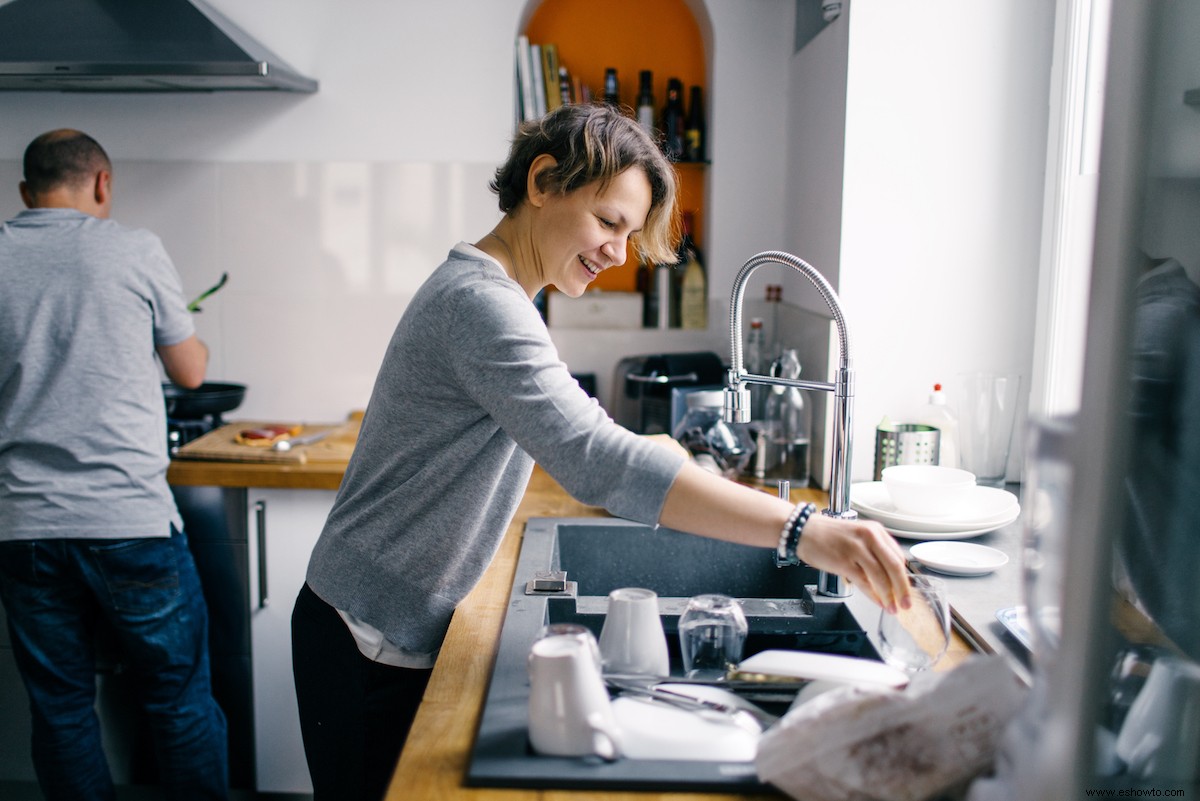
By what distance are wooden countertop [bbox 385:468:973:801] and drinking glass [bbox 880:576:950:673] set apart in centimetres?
3

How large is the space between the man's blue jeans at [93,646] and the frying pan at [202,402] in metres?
0.42

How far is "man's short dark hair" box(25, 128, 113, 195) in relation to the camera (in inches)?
81.8

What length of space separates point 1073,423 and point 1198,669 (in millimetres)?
178

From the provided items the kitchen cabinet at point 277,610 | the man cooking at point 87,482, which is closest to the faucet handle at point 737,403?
the kitchen cabinet at point 277,610

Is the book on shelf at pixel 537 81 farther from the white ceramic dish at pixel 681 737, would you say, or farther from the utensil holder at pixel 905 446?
the white ceramic dish at pixel 681 737

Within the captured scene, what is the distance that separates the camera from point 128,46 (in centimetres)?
223

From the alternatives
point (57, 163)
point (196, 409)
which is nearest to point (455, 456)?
point (57, 163)

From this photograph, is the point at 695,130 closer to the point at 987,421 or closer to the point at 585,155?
the point at 987,421

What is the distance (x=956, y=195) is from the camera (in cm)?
197

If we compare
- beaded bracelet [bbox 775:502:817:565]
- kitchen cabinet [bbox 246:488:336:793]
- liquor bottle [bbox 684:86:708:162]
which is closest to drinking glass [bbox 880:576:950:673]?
beaded bracelet [bbox 775:502:817:565]

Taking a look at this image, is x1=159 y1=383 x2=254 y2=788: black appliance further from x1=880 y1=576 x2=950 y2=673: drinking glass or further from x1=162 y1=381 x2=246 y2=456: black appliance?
x1=880 y1=576 x2=950 y2=673: drinking glass

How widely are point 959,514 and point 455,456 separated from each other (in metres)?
0.87

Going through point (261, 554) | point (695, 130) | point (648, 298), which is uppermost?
point (695, 130)

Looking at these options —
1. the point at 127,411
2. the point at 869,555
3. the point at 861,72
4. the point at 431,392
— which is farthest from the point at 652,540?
the point at 127,411
